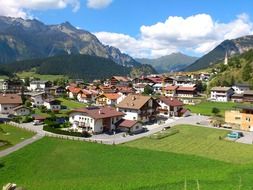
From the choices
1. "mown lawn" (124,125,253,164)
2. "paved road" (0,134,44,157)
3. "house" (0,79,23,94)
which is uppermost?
"house" (0,79,23,94)

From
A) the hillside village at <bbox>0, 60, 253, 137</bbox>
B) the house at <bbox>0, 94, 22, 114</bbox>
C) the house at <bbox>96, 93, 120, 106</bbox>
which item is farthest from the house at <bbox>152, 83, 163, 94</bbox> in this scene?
the house at <bbox>0, 94, 22, 114</bbox>

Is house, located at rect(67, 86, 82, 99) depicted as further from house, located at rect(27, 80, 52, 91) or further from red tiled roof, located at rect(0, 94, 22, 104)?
house, located at rect(27, 80, 52, 91)

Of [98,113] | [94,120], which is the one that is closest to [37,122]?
[98,113]

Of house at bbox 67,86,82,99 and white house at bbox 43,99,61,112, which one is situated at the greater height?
house at bbox 67,86,82,99

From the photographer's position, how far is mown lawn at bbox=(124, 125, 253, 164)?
4479cm

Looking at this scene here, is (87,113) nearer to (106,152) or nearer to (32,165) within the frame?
(106,152)

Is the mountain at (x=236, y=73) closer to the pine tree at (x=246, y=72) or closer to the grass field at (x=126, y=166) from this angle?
the pine tree at (x=246, y=72)

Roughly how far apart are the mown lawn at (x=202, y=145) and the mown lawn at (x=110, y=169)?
336 cm

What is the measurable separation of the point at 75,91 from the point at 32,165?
266 feet

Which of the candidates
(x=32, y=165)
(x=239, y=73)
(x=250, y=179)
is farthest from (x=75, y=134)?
(x=239, y=73)

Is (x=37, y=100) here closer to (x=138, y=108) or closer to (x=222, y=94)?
(x=138, y=108)

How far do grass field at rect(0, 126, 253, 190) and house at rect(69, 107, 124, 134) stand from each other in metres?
9.08

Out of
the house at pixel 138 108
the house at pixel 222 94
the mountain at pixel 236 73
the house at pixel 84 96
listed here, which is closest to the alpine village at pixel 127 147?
the house at pixel 138 108

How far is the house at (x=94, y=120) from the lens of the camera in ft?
201
